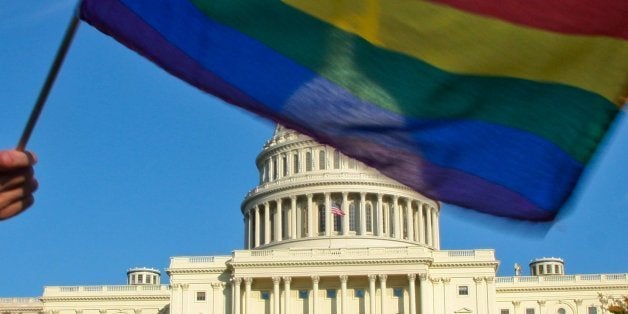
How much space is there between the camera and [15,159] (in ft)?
25.9

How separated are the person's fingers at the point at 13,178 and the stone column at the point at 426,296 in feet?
282

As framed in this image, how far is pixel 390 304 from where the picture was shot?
94.5 m

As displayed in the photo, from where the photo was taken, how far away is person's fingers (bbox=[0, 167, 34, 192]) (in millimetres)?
7961

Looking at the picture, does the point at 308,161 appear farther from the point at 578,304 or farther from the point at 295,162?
the point at 578,304

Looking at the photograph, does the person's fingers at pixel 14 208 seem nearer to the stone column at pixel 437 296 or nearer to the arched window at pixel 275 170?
the stone column at pixel 437 296

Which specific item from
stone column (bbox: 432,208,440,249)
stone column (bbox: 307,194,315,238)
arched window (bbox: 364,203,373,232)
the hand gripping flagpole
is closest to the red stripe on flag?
the hand gripping flagpole

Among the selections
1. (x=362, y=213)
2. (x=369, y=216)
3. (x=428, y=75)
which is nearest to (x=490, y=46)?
(x=428, y=75)

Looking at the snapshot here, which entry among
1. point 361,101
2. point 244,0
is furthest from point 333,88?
point 244,0

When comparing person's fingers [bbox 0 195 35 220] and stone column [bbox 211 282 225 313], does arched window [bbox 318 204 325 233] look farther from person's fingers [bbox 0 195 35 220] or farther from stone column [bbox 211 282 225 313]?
person's fingers [bbox 0 195 35 220]

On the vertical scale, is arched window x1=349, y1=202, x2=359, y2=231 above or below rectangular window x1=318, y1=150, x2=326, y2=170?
below

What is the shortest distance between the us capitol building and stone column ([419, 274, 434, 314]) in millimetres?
91

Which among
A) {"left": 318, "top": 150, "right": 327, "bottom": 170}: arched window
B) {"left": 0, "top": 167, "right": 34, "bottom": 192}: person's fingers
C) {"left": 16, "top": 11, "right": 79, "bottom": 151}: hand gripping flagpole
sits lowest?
{"left": 0, "top": 167, "right": 34, "bottom": 192}: person's fingers

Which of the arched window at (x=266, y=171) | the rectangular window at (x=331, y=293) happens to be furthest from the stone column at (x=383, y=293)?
the arched window at (x=266, y=171)

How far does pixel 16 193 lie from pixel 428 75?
2747 mm
